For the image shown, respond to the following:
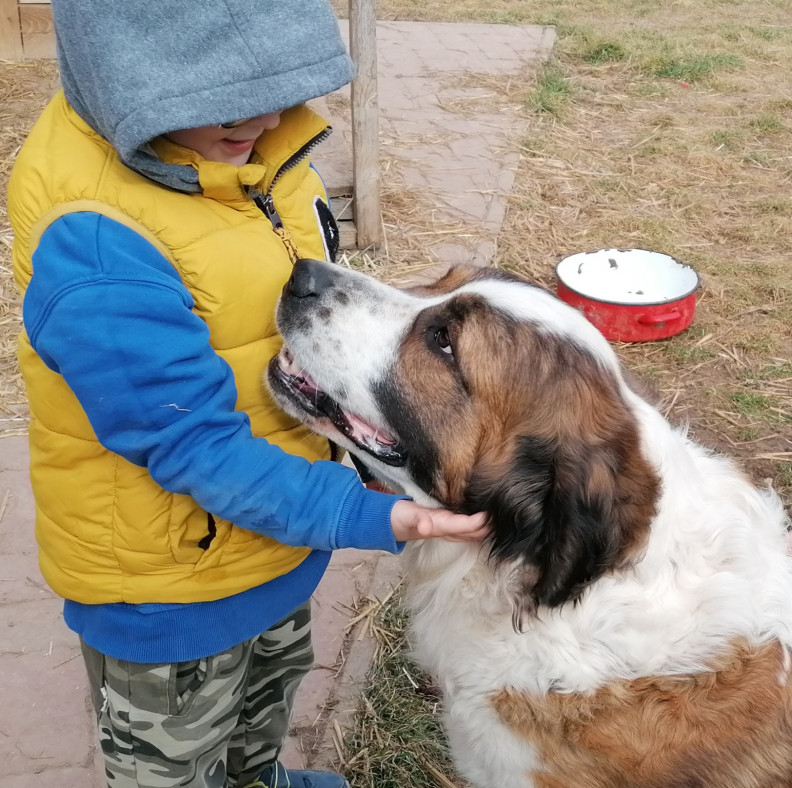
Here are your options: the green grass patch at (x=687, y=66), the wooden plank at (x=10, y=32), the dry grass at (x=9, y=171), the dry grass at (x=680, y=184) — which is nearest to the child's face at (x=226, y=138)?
the dry grass at (x=9, y=171)

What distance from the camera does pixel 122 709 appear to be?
204 cm

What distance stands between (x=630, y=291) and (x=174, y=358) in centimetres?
402

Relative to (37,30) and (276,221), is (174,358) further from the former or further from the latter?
(37,30)

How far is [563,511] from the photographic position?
6.46ft

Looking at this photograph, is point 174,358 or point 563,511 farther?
point 563,511

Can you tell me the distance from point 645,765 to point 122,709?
116 cm

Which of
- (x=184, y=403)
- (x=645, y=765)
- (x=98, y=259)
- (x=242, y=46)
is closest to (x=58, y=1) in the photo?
(x=242, y=46)

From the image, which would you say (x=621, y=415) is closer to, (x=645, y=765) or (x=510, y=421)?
(x=510, y=421)

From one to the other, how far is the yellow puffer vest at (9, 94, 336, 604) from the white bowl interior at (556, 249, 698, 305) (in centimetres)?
328

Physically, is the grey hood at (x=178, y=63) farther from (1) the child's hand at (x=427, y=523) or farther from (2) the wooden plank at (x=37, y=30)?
(2) the wooden plank at (x=37, y=30)

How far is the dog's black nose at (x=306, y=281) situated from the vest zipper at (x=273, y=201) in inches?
2.2

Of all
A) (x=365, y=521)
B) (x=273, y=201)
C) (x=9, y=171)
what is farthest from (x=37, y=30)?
(x=365, y=521)

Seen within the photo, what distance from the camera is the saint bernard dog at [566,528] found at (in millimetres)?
1995

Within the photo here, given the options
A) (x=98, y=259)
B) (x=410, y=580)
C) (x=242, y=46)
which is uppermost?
(x=242, y=46)
